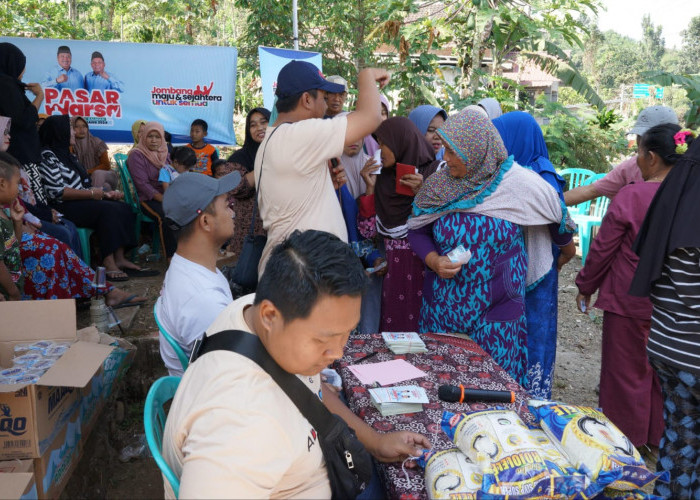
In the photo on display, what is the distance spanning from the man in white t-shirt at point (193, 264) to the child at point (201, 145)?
176 inches

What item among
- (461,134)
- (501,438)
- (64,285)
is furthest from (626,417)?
(64,285)

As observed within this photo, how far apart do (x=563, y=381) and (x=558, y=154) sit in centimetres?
626

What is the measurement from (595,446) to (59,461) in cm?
216

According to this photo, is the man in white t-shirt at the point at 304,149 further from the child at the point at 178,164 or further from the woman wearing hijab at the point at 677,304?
the child at the point at 178,164

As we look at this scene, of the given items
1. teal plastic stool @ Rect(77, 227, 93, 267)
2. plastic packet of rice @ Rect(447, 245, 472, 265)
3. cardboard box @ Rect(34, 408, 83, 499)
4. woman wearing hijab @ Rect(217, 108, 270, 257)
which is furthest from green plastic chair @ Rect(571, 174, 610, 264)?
cardboard box @ Rect(34, 408, 83, 499)

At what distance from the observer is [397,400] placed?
1.69 metres

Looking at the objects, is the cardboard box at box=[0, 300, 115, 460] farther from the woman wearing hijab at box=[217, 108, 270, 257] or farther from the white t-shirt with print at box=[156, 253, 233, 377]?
the woman wearing hijab at box=[217, 108, 270, 257]

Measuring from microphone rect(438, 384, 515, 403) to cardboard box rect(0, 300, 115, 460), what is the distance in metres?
1.38

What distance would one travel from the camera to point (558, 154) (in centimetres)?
934

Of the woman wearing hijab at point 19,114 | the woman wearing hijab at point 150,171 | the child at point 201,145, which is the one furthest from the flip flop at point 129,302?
the child at point 201,145

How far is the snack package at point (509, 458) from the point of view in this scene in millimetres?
1169

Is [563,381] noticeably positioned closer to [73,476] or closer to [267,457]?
[73,476]

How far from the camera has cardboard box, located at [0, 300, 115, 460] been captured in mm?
2090

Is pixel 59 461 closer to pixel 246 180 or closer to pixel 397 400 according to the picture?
pixel 397 400
